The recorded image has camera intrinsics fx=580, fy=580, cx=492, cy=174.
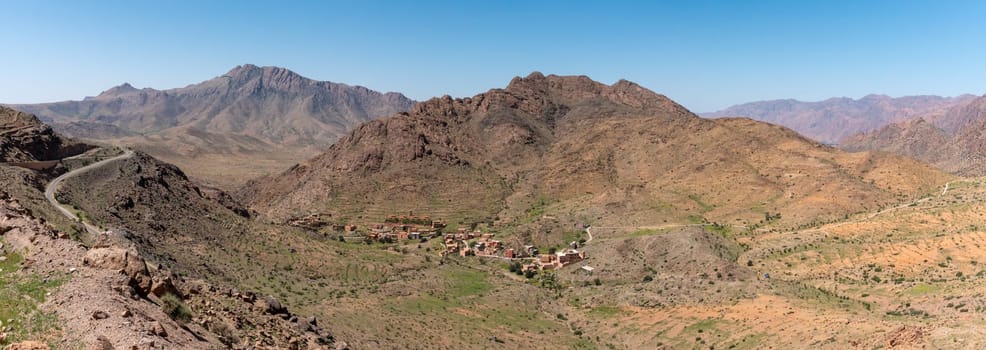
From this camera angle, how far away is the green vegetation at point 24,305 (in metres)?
14.0

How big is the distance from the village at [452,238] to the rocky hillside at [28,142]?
30851 mm

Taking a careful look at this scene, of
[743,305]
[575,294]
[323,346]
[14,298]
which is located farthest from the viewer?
[575,294]

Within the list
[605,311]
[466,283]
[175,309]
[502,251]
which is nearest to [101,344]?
[175,309]

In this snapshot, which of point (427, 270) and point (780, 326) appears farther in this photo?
point (427, 270)

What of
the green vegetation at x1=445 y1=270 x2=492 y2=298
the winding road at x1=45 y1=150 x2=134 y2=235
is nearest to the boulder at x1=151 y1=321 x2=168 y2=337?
the winding road at x1=45 y1=150 x2=134 y2=235

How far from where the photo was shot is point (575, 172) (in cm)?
11619

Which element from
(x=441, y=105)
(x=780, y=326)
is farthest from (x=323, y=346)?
(x=441, y=105)

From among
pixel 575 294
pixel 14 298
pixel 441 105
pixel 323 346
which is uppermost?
pixel 441 105

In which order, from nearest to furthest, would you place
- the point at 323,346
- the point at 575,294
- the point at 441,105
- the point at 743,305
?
1. the point at 323,346
2. the point at 743,305
3. the point at 575,294
4. the point at 441,105

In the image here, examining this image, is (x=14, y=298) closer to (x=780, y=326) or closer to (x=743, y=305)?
(x=780, y=326)

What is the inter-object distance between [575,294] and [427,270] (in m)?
18.3

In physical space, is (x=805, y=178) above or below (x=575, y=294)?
above

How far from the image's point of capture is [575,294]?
62094mm

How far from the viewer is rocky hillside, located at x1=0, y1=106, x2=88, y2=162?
197 feet
